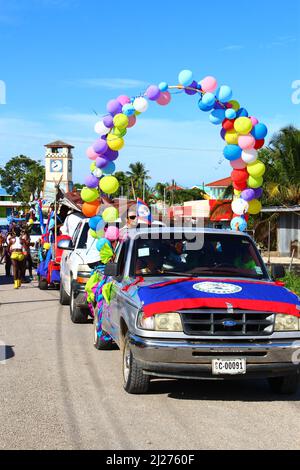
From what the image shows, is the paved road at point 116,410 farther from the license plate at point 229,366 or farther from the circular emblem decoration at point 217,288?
the circular emblem decoration at point 217,288

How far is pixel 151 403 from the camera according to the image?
673cm

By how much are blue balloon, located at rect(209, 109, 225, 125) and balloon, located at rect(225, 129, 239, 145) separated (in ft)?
0.93

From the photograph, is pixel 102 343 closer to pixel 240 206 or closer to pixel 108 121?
pixel 240 206

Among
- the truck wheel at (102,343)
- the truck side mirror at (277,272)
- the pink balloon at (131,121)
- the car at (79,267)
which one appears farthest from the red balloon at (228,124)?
the truck side mirror at (277,272)

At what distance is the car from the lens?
1219 centimetres

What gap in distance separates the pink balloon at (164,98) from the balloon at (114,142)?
3.49 feet

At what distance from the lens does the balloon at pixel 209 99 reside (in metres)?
11.7

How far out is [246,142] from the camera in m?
11.5

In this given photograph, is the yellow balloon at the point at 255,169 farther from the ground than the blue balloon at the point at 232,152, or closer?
closer

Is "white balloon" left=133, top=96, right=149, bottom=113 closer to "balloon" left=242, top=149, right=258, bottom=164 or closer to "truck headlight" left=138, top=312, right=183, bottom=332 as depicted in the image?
"balloon" left=242, top=149, right=258, bottom=164

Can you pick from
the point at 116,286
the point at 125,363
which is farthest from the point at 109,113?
the point at 125,363

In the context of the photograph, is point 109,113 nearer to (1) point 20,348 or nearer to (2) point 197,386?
(1) point 20,348

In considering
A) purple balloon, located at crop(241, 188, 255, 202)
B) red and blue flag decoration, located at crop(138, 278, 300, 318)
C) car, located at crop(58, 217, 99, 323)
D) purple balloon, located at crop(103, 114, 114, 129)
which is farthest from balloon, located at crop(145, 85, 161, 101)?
red and blue flag decoration, located at crop(138, 278, 300, 318)

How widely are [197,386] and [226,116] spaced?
5.65m
